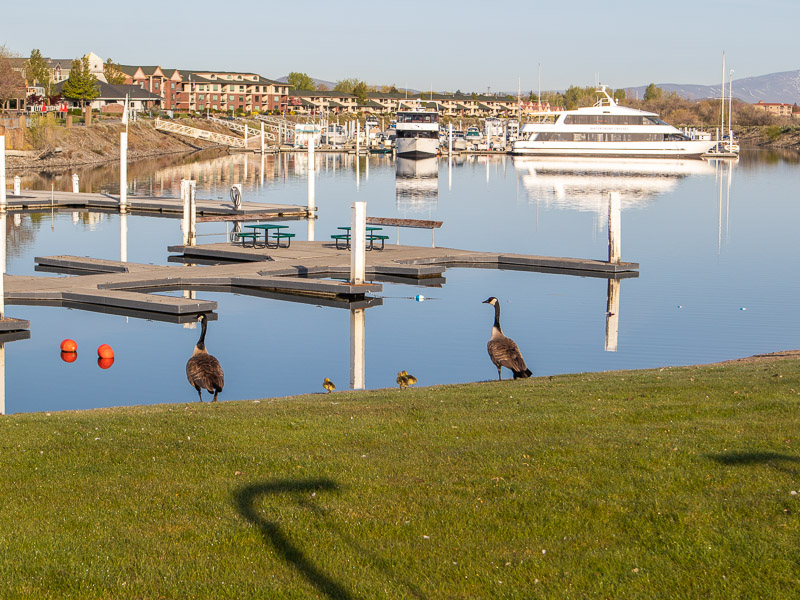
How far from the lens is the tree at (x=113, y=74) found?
170 meters

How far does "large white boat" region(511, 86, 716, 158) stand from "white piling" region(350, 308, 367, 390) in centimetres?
11807

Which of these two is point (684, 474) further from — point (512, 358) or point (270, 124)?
point (270, 124)

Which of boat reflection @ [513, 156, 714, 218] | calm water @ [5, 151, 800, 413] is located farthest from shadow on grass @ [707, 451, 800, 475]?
boat reflection @ [513, 156, 714, 218]

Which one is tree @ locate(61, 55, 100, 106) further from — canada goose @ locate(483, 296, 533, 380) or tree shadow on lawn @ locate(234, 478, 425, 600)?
tree shadow on lawn @ locate(234, 478, 425, 600)

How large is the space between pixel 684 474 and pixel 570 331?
15.7 m

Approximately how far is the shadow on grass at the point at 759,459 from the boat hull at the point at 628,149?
436 feet

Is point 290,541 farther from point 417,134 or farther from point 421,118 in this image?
point 421,118

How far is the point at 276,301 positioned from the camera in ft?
87.5

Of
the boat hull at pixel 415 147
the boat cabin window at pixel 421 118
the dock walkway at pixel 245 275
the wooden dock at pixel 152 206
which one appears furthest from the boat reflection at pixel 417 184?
the dock walkway at pixel 245 275

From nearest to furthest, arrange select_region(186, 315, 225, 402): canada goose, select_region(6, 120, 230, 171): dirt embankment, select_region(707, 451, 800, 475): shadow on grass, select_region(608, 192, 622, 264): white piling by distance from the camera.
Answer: select_region(707, 451, 800, 475): shadow on grass, select_region(186, 315, 225, 402): canada goose, select_region(608, 192, 622, 264): white piling, select_region(6, 120, 230, 171): dirt embankment

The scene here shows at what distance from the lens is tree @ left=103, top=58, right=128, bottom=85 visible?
557 ft

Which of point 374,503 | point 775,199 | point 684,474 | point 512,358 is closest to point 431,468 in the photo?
point 374,503

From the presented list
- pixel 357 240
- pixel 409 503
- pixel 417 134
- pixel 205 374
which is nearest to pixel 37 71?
pixel 417 134

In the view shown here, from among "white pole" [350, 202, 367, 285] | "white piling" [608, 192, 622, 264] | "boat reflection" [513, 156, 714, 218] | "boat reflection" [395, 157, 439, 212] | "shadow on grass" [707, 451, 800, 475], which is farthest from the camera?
"boat reflection" [513, 156, 714, 218]
